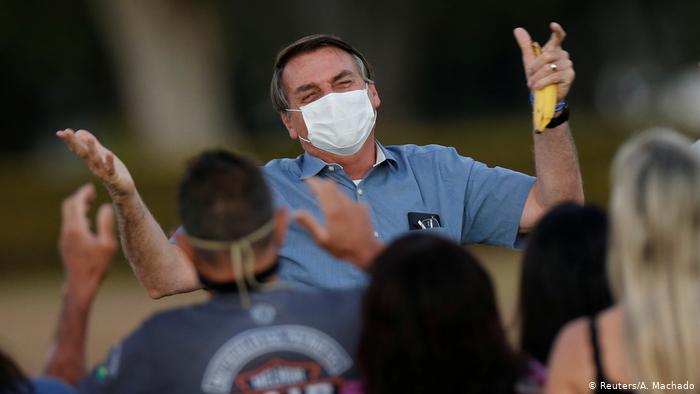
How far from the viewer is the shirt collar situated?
5578 millimetres

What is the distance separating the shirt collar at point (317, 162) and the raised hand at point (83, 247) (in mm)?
1821

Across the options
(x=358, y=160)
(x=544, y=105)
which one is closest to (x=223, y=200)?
(x=544, y=105)

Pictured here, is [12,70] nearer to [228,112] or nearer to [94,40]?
[94,40]

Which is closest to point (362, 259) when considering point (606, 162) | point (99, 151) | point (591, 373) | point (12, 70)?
point (591, 373)

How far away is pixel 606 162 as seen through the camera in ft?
59.4

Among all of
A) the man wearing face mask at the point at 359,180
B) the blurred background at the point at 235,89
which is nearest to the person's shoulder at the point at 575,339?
the man wearing face mask at the point at 359,180

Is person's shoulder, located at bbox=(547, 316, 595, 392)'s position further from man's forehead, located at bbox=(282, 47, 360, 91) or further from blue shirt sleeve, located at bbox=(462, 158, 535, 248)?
man's forehead, located at bbox=(282, 47, 360, 91)

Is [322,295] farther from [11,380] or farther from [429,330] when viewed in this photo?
[11,380]

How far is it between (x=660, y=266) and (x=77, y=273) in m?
1.73

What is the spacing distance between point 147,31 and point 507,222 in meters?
18.2

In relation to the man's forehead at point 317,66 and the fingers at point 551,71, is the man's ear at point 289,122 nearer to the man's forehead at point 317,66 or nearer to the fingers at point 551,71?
the man's forehead at point 317,66

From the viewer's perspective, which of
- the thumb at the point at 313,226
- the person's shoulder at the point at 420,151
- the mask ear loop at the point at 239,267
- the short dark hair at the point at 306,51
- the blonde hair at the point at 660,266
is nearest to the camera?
the blonde hair at the point at 660,266

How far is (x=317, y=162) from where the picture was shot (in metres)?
5.62

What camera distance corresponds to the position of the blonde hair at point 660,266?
340 cm
